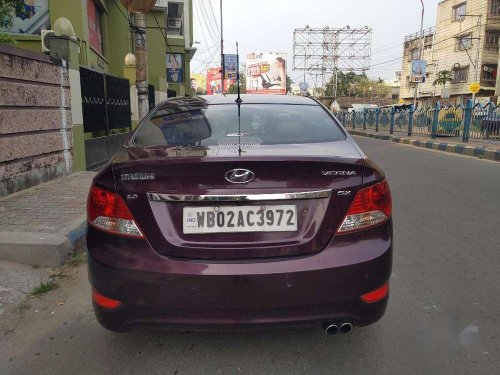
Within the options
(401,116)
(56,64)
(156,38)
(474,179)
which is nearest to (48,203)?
(56,64)

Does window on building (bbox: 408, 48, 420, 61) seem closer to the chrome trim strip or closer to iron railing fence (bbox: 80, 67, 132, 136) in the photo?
iron railing fence (bbox: 80, 67, 132, 136)

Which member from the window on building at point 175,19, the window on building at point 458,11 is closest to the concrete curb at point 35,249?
the window on building at point 175,19

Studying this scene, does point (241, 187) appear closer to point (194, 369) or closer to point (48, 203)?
point (194, 369)

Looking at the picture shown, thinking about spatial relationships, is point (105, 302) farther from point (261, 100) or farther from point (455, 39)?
point (455, 39)

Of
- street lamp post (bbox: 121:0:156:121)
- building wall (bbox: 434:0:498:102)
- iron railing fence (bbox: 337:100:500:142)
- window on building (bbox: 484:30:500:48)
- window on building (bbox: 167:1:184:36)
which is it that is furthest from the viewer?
building wall (bbox: 434:0:498:102)

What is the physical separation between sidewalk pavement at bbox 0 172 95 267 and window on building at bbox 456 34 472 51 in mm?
42204

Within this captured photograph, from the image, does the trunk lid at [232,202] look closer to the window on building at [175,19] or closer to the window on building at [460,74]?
the window on building at [175,19]

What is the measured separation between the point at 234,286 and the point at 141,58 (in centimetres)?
838

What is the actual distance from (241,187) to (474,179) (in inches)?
294

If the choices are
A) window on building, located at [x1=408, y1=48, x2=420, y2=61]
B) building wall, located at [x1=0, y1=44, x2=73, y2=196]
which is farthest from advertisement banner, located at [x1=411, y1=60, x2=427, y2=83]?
building wall, located at [x1=0, y1=44, x2=73, y2=196]

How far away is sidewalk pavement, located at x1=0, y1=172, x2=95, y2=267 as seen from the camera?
3695 millimetres

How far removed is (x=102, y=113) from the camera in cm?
902

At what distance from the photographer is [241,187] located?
2.04 meters

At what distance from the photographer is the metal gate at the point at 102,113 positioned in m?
8.13
